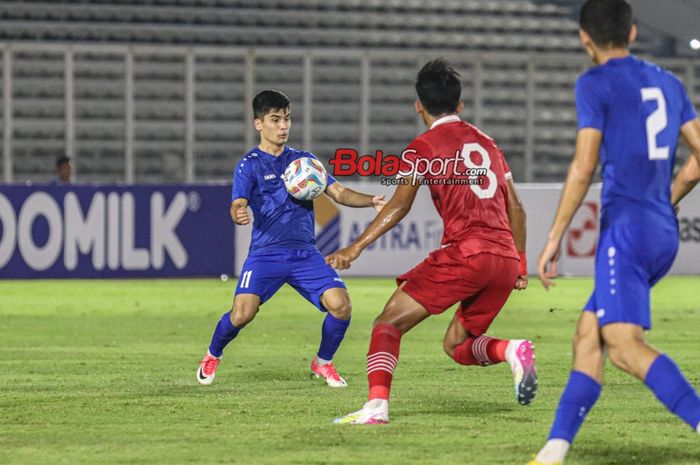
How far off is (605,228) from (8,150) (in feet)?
58.4

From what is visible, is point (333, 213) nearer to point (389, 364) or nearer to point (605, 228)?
point (389, 364)

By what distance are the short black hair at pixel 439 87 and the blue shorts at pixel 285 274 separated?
79.8 inches

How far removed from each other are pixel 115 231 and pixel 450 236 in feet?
41.9

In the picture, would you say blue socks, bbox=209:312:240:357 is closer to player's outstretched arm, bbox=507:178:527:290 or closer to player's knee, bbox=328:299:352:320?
player's knee, bbox=328:299:352:320

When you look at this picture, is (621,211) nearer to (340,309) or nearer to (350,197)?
(350,197)

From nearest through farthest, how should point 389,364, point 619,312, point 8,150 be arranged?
point 619,312
point 389,364
point 8,150

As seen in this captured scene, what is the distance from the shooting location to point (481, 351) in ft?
23.6

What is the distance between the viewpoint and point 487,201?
22.8ft

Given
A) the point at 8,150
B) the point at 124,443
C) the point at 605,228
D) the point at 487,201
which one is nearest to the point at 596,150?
the point at 605,228

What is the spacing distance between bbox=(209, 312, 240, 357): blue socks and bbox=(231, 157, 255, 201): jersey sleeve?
2.54 ft

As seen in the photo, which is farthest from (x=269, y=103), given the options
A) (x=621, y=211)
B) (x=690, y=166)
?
(x=621, y=211)

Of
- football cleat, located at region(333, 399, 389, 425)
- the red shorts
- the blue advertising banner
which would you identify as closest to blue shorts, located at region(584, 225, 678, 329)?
the red shorts

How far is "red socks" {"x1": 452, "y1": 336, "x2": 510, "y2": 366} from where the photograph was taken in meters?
7.11

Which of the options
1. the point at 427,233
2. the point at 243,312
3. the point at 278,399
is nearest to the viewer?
the point at 278,399
